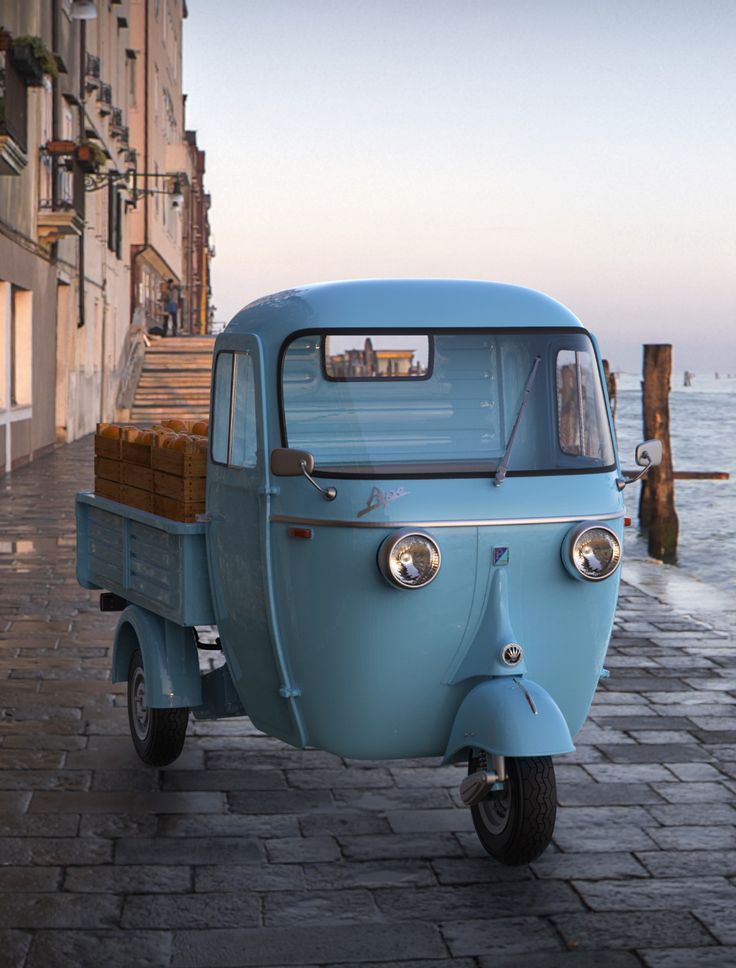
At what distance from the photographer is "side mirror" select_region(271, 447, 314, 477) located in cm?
498

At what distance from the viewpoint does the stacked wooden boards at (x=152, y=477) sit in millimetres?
5910

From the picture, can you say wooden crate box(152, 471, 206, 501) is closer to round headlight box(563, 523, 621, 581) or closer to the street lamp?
round headlight box(563, 523, 621, 581)

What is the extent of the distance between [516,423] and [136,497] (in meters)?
1.89

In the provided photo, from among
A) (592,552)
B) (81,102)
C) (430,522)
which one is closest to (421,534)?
(430,522)

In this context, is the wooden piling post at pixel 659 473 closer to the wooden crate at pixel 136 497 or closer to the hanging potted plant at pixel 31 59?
the hanging potted plant at pixel 31 59

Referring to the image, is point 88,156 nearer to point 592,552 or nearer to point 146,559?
point 146,559

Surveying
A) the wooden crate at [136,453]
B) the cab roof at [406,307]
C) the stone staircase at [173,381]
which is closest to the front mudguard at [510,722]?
the cab roof at [406,307]

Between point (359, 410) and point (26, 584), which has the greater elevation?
point (359, 410)

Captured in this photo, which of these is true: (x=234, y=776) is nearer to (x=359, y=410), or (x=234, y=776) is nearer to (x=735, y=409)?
(x=359, y=410)

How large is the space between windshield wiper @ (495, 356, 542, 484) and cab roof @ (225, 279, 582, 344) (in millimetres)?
213

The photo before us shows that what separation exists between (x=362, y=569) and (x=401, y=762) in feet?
5.96

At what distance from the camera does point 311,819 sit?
573cm

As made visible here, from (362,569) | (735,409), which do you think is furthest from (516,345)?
(735,409)

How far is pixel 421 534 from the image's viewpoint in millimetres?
4992
